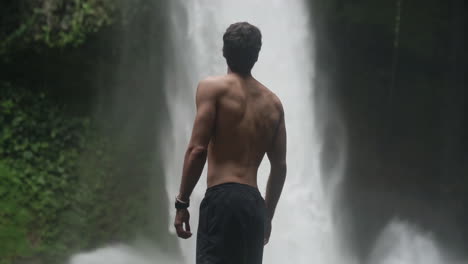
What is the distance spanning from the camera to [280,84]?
6.91m

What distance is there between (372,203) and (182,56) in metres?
3.51

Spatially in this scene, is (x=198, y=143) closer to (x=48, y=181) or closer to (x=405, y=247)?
(x=48, y=181)

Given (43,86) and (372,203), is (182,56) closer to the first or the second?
(43,86)

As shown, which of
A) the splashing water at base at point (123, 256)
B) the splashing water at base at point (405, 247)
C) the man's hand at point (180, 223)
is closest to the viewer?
the man's hand at point (180, 223)

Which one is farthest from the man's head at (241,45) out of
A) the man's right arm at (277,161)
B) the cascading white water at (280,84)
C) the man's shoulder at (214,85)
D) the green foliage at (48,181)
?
the green foliage at (48,181)

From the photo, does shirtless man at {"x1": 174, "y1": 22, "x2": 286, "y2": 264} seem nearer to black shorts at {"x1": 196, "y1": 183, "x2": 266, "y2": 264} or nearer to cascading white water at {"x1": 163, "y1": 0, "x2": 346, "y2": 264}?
black shorts at {"x1": 196, "y1": 183, "x2": 266, "y2": 264}

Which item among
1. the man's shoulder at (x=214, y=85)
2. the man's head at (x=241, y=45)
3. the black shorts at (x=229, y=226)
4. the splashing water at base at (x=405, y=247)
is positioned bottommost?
the splashing water at base at (x=405, y=247)

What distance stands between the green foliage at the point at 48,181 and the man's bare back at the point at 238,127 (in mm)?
4549

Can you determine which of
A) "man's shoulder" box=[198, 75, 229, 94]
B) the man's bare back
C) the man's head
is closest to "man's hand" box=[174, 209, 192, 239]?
the man's bare back

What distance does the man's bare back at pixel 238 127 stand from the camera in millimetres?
2516

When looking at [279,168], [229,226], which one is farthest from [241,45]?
[229,226]

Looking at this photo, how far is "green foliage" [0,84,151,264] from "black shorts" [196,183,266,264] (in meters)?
4.53

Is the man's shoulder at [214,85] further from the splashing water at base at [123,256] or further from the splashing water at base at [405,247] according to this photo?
the splashing water at base at [405,247]

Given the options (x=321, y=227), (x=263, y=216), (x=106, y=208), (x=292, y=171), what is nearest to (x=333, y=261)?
(x=321, y=227)
